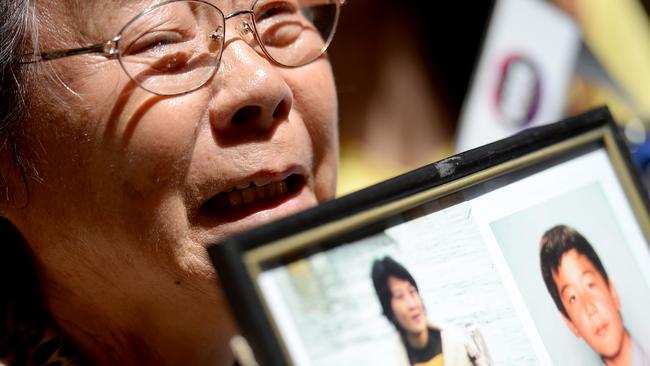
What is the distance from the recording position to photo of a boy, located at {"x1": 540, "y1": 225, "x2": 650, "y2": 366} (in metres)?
Result: 0.75

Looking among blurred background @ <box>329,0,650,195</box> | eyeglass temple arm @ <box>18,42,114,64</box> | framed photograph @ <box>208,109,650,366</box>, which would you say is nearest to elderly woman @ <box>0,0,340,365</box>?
eyeglass temple arm @ <box>18,42,114,64</box>

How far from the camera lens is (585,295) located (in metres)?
0.76

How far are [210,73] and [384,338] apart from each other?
32 cm

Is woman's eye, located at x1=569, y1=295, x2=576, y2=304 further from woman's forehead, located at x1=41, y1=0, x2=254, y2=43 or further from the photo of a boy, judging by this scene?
woman's forehead, located at x1=41, y1=0, x2=254, y2=43

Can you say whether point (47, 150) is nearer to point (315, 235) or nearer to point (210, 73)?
point (210, 73)

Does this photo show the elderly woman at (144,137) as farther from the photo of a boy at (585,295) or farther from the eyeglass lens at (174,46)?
the photo of a boy at (585,295)

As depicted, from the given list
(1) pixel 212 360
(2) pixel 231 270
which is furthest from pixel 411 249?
(1) pixel 212 360

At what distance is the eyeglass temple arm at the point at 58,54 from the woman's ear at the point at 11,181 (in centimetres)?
9

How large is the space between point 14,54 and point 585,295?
21.9 inches

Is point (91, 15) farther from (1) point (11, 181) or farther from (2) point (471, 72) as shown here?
(2) point (471, 72)

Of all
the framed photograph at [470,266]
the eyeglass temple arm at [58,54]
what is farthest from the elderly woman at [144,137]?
the framed photograph at [470,266]

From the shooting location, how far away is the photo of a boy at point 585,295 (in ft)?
2.44

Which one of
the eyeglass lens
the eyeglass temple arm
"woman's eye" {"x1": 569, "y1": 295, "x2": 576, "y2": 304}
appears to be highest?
the eyeglass temple arm

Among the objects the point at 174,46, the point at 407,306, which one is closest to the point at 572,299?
the point at 407,306
